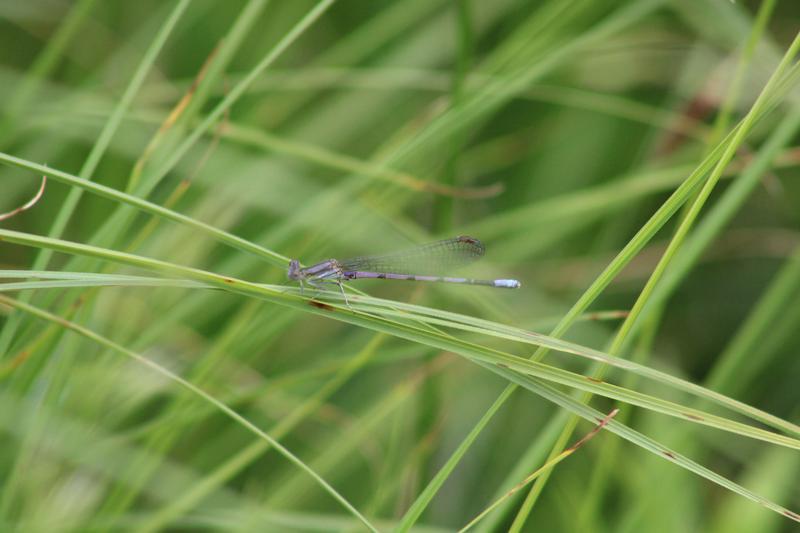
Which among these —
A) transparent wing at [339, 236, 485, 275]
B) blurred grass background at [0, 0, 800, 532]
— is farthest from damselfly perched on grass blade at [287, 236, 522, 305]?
blurred grass background at [0, 0, 800, 532]

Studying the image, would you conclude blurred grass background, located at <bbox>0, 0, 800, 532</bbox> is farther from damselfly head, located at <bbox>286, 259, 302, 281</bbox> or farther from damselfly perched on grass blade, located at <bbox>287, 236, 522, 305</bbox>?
damselfly head, located at <bbox>286, 259, 302, 281</bbox>

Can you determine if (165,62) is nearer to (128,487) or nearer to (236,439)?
(236,439)

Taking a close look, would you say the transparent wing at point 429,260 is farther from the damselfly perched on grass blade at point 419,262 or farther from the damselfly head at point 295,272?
the damselfly head at point 295,272

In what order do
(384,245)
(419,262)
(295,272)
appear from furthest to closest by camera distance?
(384,245) → (419,262) → (295,272)

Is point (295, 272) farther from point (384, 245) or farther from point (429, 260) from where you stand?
point (384, 245)

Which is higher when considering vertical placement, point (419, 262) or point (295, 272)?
point (419, 262)

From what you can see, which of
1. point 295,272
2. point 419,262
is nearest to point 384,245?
point 419,262

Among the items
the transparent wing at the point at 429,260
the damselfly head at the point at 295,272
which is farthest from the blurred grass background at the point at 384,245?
the damselfly head at the point at 295,272

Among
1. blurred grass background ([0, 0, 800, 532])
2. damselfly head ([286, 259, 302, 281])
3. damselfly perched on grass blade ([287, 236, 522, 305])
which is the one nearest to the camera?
damselfly head ([286, 259, 302, 281])

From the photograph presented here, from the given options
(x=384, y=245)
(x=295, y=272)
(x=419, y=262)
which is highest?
(x=384, y=245)
